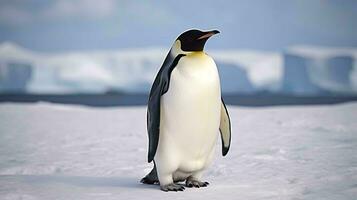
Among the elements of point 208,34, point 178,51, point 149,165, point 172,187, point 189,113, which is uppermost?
point 208,34

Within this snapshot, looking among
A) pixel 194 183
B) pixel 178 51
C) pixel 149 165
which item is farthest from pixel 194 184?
pixel 149 165

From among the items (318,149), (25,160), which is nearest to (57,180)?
(25,160)

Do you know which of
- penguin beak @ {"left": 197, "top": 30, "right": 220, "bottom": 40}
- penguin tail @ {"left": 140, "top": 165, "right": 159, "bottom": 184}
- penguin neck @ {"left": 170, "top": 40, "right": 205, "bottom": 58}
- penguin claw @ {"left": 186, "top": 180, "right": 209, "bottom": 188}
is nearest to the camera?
penguin beak @ {"left": 197, "top": 30, "right": 220, "bottom": 40}

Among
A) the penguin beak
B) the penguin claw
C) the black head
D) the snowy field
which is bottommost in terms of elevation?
the snowy field

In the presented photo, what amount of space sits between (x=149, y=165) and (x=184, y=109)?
1681 mm

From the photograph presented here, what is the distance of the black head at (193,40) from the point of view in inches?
141

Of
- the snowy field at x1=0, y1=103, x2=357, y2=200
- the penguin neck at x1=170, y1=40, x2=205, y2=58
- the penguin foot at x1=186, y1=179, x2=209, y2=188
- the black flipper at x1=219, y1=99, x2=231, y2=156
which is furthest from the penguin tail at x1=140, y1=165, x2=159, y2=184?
the penguin neck at x1=170, y1=40, x2=205, y2=58

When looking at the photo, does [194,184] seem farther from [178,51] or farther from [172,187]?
[178,51]

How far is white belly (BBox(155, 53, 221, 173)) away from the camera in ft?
11.6

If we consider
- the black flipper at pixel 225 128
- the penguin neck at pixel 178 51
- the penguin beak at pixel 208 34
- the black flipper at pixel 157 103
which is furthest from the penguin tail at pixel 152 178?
the penguin beak at pixel 208 34

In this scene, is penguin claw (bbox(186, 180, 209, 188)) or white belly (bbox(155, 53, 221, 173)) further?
penguin claw (bbox(186, 180, 209, 188))

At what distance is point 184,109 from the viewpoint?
3.57m

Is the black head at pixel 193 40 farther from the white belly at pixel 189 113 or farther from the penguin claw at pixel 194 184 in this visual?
the penguin claw at pixel 194 184

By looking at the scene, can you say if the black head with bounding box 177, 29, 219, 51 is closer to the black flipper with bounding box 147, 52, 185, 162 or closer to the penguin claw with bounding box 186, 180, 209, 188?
the black flipper with bounding box 147, 52, 185, 162
